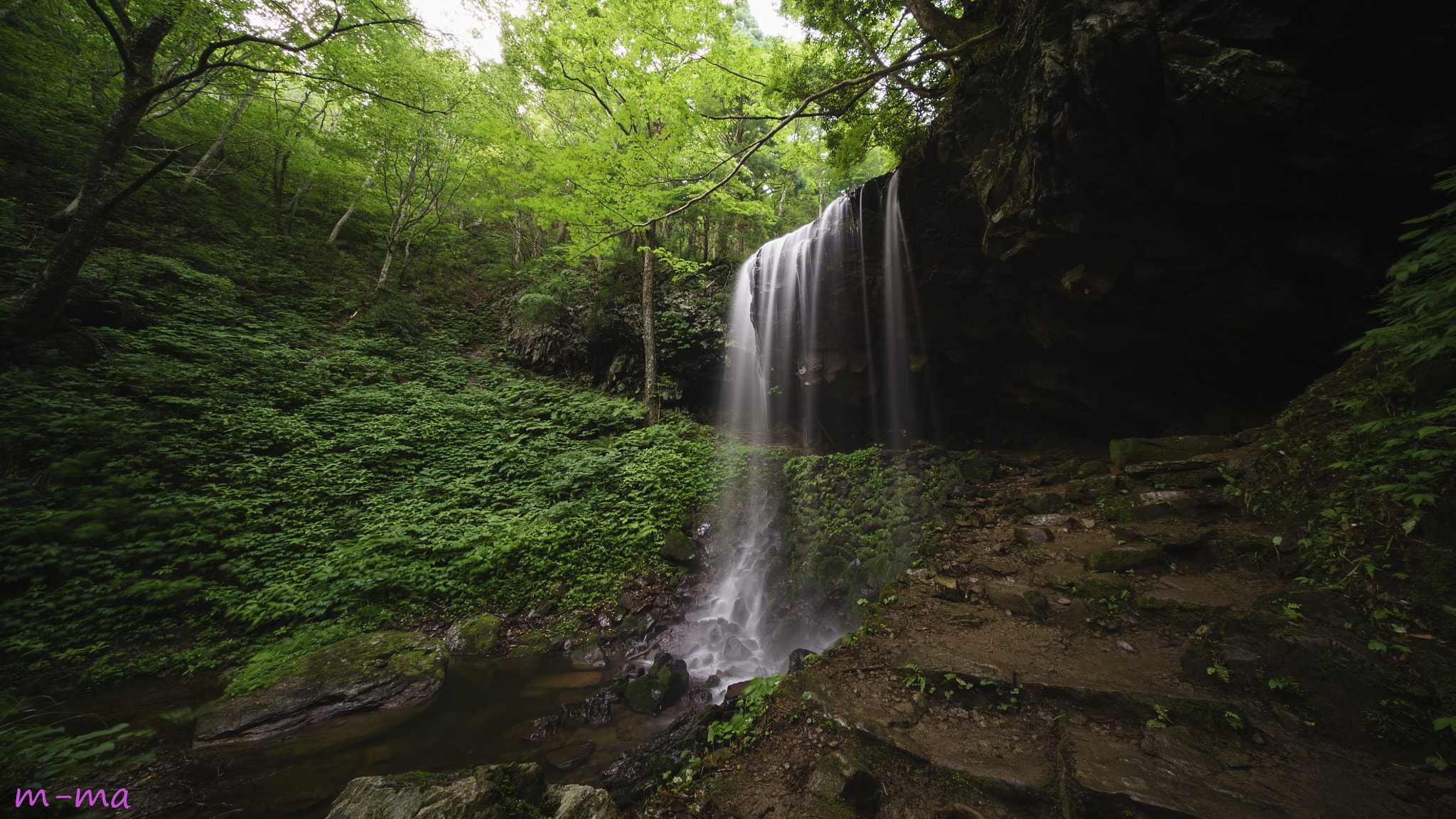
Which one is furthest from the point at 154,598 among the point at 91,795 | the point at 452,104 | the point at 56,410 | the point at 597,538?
the point at 452,104

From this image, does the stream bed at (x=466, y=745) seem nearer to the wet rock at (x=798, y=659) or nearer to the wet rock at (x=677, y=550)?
the wet rock at (x=798, y=659)

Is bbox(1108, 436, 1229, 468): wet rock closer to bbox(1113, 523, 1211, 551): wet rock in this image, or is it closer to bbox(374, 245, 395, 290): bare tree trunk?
bbox(1113, 523, 1211, 551): wet rock

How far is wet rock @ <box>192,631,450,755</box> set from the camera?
3990 millimetres

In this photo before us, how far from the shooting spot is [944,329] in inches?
315

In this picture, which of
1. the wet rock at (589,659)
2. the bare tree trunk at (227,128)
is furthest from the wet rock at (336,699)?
the bare tree trunk at (227,128)

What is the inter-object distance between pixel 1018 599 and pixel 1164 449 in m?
3.36

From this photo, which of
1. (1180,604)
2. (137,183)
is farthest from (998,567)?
(137,183)

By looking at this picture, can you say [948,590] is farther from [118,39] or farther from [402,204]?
[402,204]

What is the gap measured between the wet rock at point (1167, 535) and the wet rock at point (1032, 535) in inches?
23.0

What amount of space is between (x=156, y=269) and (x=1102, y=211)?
1692 cm

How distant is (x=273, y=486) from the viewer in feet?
20.8

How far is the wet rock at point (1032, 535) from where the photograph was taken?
4.66m

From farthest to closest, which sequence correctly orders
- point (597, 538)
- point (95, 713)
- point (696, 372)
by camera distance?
1. point (696, 372)
2. point (597, 538)
3. point (95, 713)

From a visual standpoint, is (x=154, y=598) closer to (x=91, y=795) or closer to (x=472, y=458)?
(x=91, y=795)
